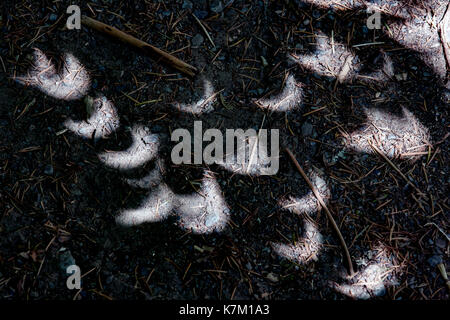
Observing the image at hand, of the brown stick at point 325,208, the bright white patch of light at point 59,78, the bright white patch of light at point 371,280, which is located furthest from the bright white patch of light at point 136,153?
the bright white patch of light at point 371,280

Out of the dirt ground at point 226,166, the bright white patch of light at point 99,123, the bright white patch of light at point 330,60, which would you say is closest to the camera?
the dirt ground at point 226,166

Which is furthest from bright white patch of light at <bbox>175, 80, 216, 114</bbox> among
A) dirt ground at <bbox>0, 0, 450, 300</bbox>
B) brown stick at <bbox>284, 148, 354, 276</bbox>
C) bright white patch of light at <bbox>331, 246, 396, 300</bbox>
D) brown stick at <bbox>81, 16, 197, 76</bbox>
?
bright white patch of light at <bbox>331, 246, 396, 300</bbox>

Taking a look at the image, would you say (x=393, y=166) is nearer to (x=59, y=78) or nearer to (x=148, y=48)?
(x=148, y=48)

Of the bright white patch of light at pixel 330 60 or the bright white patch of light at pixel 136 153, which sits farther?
the bright white patch of light at pixel 330 60

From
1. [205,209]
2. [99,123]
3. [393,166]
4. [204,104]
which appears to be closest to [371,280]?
[393,166]

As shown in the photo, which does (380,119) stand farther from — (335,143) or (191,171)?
(191,171)

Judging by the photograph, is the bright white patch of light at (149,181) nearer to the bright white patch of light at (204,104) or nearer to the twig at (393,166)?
the bright white patch of light at (204,104)
